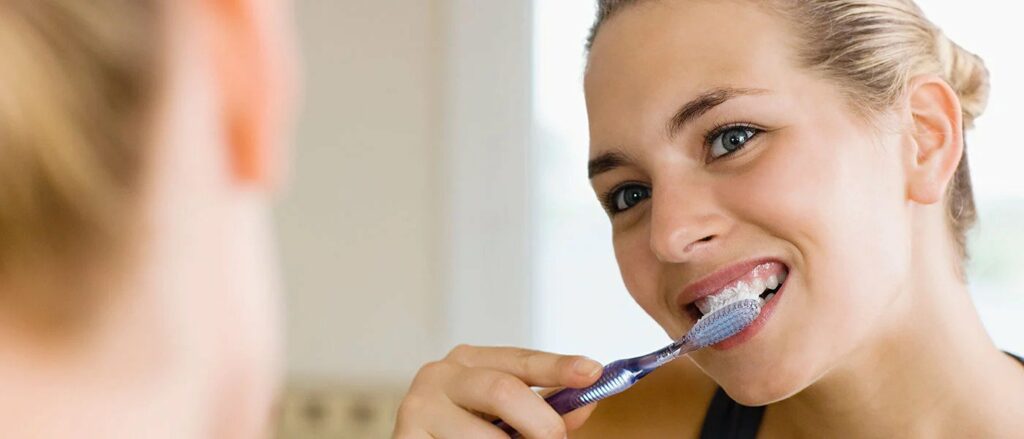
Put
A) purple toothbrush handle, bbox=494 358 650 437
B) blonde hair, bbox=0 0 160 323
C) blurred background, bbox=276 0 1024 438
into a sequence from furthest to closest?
blurred background, bbox=276 0 1024 438 → purple toothbrush handle, bbox=494 358 650 437 → blonde hair, bbox=0 0 160 323

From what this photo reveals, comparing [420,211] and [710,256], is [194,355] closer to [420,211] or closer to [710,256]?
[710,256]

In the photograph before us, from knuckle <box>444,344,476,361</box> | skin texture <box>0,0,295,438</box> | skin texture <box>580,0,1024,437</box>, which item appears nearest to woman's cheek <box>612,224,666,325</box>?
skin texture <box>580,0,1024,437</box>

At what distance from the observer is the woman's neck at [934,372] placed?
0.73m

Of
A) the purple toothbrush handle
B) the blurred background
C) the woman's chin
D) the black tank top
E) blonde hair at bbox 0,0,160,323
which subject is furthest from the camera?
the blurred background

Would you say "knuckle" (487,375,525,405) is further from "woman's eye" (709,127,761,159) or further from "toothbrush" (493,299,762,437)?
"woman's eye" (709,127,761,159)

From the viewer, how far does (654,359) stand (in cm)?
56

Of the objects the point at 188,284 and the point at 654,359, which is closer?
the point at 188,284

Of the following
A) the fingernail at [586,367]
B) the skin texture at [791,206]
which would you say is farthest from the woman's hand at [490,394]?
the skin texture at [791,206]

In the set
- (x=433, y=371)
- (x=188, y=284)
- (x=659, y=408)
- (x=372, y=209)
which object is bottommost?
(x=372, y=209)

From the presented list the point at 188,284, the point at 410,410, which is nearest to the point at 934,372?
the point at 410,410

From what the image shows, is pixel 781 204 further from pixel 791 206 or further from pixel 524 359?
pixel 524 359

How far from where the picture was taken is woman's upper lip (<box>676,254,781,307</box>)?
0.65 meters

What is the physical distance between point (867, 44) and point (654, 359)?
272mm

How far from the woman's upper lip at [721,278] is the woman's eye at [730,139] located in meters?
0.07
